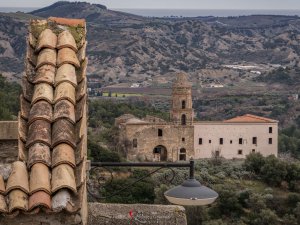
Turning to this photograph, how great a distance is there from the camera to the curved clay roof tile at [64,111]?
3.31 meters

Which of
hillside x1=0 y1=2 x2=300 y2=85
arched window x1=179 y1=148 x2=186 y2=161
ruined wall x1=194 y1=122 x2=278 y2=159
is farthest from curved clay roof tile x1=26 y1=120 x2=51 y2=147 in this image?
hillside x1=0 y1=2 x2=300 y2=85

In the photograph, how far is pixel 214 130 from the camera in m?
45.2

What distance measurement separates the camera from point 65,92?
3459 millimetres

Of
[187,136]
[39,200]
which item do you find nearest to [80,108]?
[39,200]

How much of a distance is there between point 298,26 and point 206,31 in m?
44.6

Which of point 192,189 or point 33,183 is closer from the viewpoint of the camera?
point 33,183

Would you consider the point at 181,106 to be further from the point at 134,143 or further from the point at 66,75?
the point at 66,75

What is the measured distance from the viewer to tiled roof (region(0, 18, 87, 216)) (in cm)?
298

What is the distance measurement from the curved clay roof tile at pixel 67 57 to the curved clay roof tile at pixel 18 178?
0.76 m

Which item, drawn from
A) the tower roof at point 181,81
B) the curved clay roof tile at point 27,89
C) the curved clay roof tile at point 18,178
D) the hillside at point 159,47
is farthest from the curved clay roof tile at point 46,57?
the hillside at point 159,47

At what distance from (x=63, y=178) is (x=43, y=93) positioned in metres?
0.58

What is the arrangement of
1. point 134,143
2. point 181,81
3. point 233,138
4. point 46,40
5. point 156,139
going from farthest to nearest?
point 233,138, point 181,81, point 156,139, point 134,143, point 46,40

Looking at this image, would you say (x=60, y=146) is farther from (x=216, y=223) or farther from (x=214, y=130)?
(x=214, y=130)

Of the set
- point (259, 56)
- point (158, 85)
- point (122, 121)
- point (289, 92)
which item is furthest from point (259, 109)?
point (259, 56)
